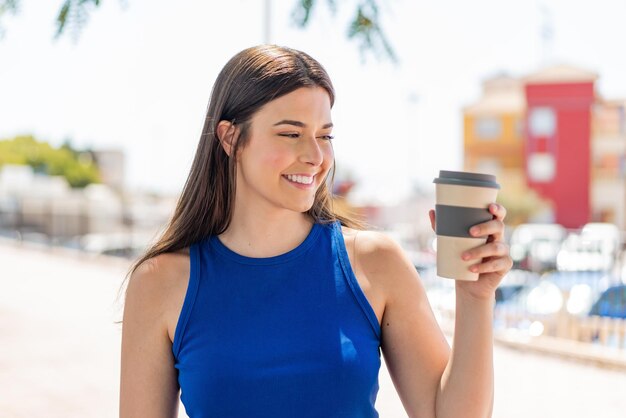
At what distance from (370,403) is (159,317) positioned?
0.43 m

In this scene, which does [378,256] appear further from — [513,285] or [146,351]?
[513,285]

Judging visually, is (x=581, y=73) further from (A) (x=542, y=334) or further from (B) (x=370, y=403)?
(B) (x=370, y=403)

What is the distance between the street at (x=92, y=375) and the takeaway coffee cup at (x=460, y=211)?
3467 mm

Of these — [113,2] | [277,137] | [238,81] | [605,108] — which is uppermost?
[605,108]

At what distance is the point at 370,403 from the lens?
4.89 ft

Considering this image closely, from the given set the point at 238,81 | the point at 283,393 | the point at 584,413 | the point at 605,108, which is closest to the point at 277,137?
the point at 238,81

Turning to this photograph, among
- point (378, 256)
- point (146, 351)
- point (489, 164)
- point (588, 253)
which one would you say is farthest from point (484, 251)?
point (489, 164)

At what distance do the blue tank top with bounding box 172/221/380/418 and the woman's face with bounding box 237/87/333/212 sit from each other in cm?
13

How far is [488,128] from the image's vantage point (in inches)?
1778

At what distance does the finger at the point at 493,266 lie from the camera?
4.31 feet

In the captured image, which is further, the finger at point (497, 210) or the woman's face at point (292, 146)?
the woman's face at point (292, 146)

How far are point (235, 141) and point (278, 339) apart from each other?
408mm

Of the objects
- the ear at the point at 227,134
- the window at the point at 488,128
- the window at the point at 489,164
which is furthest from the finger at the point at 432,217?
the window at the point at 488,128

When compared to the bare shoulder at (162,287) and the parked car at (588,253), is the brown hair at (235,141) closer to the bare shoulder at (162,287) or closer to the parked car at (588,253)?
the bare shoulder at (162,287)
